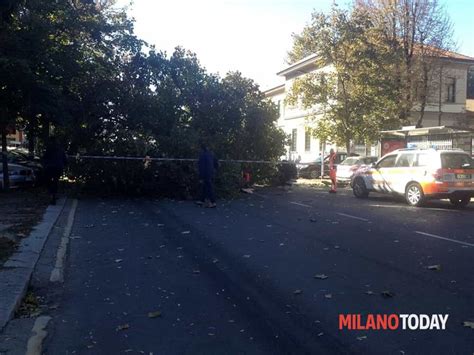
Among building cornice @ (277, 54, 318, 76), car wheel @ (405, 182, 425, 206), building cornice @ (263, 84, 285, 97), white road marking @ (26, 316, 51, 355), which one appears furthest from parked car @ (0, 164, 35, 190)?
building cornice @ (263, 84, 285, 97)

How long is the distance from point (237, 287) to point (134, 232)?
471cm

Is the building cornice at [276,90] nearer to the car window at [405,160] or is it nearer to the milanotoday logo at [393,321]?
the car window at [405,160]

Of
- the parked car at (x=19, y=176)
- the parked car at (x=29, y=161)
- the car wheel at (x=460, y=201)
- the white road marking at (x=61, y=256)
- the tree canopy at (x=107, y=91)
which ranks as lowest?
the white road marking at (x=61, y=256)

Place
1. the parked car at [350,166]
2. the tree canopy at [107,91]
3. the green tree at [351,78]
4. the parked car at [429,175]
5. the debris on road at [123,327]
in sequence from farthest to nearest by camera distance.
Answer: the green tree at [351,78]
the parked car at [350,166]
the tree canopy at [107,91]
the parked car at [429,175]
the debris on road at [123,327]

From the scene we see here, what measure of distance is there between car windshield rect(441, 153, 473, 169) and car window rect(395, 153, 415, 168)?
108 cm

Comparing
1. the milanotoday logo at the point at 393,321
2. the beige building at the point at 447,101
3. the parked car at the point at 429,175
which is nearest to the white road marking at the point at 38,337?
the milanotoday logo at the point at 393,321

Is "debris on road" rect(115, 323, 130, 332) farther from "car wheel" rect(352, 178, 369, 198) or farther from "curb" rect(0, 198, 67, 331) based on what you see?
"car wheel" rect(352, 178, 369, 198)

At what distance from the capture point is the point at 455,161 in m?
14.8

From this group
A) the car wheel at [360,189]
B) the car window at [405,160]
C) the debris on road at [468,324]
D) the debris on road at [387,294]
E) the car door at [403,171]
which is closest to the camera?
the debris on road at [468,324]

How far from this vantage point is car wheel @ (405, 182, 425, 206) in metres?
15.2

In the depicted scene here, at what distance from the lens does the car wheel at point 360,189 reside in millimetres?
18188

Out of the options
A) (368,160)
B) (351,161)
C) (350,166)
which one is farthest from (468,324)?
(351,161)

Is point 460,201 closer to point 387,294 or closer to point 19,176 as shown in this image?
point 387,294

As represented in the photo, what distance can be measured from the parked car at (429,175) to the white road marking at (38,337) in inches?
487
